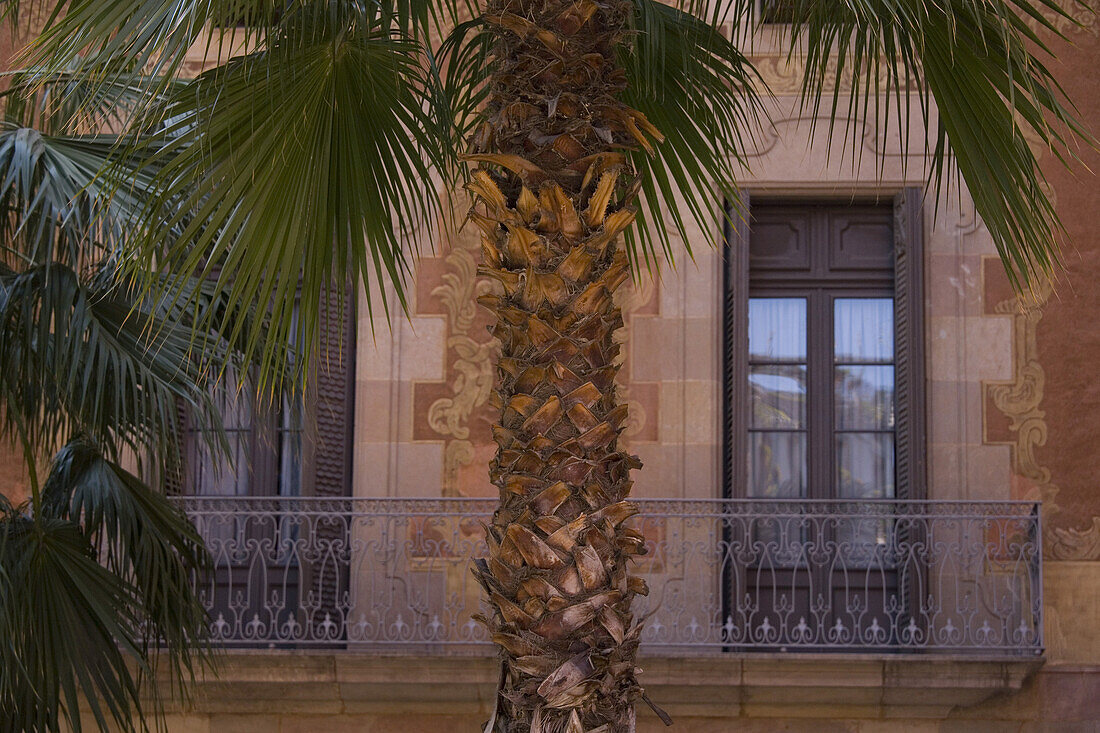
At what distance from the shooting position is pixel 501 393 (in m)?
3.80

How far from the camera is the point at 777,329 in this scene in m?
9.17

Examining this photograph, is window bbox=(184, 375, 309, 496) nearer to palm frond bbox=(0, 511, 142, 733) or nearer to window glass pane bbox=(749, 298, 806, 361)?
window glass pane bbox=(749, 298, 806, 361)

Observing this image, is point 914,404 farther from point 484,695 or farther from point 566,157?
point 566,157

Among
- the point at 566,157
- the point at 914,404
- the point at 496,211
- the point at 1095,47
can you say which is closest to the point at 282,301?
the point at 496,211

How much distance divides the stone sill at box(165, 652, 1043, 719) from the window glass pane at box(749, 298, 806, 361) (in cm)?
207

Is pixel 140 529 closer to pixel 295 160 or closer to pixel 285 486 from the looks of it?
pixel 295 160

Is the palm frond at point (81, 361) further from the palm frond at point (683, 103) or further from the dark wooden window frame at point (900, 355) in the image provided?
the dark wooden window frame at point (900, 355)

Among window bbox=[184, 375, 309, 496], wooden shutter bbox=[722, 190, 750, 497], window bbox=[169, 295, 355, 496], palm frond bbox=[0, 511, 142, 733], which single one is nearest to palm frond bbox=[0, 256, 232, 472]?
palm frond bbox=[0, 511, 142, 733]

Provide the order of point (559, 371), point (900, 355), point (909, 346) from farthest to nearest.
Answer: point (900, 355), point (909, 346), point (559, 371)

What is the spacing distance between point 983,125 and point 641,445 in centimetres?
495

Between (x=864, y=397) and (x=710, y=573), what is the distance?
63.8 inches

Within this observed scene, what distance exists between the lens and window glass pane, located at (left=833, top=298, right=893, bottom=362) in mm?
9125

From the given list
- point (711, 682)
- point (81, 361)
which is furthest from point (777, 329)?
point (81, 361)

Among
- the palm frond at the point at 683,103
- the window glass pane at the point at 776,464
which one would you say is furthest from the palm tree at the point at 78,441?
the window glass pane at the point at 776,464
